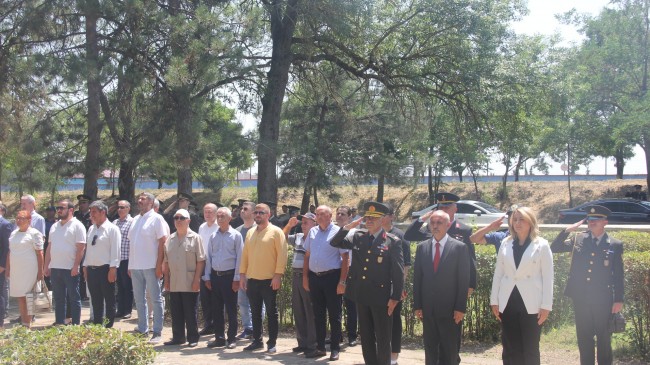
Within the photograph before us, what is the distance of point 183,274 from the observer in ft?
29.8

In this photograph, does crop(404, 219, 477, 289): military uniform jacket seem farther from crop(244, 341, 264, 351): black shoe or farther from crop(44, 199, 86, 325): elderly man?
crop(44, 199, 86, 325): elderly man

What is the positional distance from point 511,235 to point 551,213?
29851 mm

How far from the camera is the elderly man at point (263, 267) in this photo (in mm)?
8672

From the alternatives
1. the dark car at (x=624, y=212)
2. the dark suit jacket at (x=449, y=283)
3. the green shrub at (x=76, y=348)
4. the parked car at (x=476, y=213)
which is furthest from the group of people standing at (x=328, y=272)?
the dark car at (x=624, y=212)

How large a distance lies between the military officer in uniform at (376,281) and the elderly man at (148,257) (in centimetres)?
335

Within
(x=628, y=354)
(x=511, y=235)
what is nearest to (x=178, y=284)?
(x=511, y=235)

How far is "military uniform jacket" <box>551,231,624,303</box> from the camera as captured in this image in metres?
6.95

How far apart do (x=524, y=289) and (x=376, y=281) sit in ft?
4.93

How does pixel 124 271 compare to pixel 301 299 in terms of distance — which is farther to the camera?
pixel 124 271

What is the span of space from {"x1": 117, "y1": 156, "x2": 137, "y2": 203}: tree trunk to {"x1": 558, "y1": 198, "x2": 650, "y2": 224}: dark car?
16.5 meters

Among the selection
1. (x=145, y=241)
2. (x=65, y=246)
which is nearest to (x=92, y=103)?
(x=65, y=246)

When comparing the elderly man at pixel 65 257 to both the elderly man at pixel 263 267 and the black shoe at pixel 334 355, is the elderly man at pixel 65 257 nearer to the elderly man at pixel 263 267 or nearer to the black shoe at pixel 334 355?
the elderly man at pixel 263 267

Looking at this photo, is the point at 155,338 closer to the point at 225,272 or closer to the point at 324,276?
the point at 225,272

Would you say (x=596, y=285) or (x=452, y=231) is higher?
(x=452, y=231)
